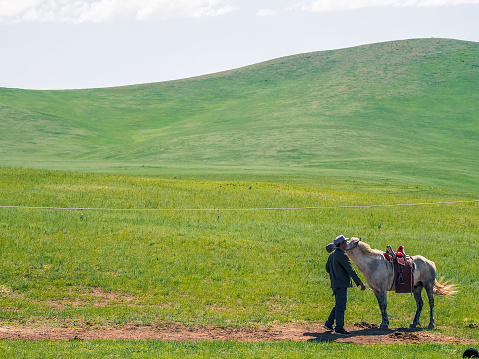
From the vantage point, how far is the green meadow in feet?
54.3

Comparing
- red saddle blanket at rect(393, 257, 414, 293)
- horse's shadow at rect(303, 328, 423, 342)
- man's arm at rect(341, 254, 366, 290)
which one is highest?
man's arm at rect(341, 254, 366, 290)

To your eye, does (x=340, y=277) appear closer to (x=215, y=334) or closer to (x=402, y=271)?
(x=402, y=271)

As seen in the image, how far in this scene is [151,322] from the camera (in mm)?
15719

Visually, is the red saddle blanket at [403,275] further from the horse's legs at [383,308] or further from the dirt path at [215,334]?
the dirt path at [215,334]

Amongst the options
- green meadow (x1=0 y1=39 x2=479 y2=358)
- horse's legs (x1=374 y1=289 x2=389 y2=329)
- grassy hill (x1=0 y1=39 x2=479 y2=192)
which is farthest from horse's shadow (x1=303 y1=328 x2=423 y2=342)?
grassy hill (x1=0 y1=39 x2=479 y2=192)

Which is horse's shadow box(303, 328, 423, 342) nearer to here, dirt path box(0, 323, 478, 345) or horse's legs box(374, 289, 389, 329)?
dirt path box(0, 323, 478, 345)

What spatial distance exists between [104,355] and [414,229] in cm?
2326

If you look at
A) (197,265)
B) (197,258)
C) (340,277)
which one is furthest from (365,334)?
(197,258)

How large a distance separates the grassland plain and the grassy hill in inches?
1388

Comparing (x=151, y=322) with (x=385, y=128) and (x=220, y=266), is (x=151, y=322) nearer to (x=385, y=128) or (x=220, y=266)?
(x=220, y=266)

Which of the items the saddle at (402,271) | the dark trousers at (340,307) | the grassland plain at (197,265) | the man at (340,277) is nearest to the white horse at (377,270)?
the saddle at (402,271)

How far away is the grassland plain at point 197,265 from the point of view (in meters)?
16.0

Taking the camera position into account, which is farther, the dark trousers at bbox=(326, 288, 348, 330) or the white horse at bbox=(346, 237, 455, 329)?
the white horse at bbox=(346, 237, 455, 329)

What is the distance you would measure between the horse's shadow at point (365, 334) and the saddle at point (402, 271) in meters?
1.14
